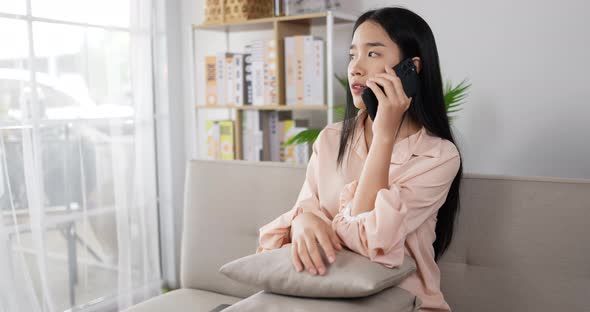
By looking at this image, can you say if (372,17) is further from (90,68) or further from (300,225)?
(90,68)

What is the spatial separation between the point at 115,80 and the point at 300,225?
1.96m

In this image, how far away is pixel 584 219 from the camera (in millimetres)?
1462

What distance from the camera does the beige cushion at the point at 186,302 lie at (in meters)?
1.87

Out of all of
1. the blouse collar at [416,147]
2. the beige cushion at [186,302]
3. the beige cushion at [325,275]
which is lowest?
the beige cushion at [186,302]

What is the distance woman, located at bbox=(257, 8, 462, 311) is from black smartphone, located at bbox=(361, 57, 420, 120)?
30mm

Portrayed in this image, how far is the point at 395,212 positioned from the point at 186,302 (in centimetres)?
95

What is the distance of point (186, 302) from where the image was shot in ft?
6.27

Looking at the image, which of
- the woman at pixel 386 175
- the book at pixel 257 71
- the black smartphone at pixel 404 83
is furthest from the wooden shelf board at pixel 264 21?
the black smartphone at pixel 404 83

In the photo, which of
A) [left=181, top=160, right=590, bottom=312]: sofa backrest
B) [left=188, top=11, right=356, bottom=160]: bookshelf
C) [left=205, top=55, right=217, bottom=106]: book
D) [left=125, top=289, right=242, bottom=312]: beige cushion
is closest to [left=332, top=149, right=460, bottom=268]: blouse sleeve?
[left=181, top=160, right=590, bottom=312]: sofa backrest

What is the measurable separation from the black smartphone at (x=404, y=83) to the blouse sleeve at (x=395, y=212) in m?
0.17

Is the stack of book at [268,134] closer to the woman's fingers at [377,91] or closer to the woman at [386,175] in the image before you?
the woman at [386,175]

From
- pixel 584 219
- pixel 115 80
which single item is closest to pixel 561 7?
pixel 584 219

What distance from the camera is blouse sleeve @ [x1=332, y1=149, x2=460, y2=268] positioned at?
1240 mm

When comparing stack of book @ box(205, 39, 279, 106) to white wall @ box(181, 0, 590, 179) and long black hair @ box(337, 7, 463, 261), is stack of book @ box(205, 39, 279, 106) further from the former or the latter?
long black hair @ box(337, 7, 463, 261)
